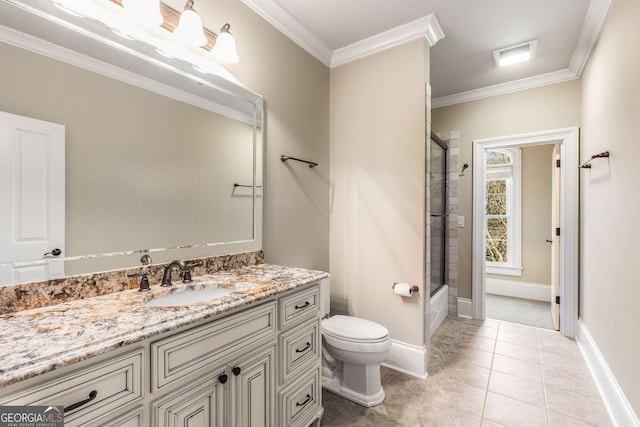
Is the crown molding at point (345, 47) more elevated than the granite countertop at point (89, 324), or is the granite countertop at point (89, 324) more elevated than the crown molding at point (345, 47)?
the crown molding at point (345, 47)

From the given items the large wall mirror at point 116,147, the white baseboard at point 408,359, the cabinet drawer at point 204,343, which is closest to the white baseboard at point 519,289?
the white baseboard at point 408,359

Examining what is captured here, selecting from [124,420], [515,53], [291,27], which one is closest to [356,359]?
[124,420]

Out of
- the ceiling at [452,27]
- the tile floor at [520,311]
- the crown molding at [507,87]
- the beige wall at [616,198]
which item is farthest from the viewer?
the tile floor at [520,311]

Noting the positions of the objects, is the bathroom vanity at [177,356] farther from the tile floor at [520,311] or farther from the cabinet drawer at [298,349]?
the tile floor at [520,311]

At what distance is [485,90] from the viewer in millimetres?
3336

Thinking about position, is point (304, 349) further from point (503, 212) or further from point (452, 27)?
point (503, 212)

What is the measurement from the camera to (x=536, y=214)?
4.25 meters

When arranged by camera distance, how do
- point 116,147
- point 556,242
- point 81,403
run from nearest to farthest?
point 81,403 < point 116,147 < point 556,242

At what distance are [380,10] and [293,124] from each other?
100 cm

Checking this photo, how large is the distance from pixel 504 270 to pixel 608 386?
9.15 feet

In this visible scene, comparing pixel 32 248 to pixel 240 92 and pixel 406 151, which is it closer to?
pixel 240 92

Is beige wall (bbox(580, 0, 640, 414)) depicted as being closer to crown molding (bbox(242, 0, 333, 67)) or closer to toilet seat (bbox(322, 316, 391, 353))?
toilet seat (bbox(322, 316, 391, 353))

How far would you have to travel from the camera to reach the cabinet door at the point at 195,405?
3.11ft

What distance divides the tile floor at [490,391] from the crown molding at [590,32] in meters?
2.58
